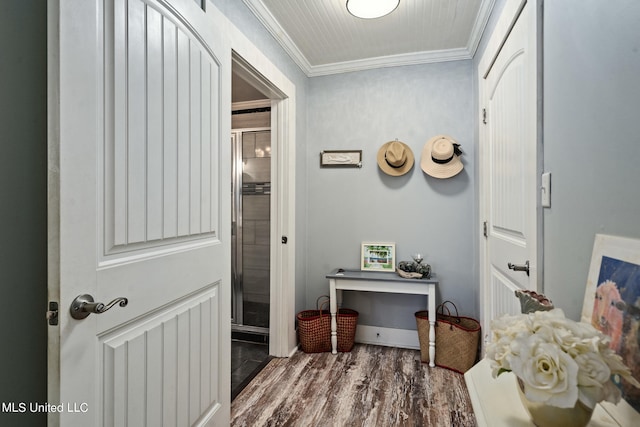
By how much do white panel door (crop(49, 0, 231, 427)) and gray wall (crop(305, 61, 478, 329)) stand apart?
139 centimetres

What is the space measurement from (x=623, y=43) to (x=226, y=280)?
1.60 meters

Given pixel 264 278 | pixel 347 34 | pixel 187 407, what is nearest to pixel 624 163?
pixel 187 407

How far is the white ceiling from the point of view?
202 centimetres

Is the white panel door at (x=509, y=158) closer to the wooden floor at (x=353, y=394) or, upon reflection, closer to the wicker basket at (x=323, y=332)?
the wooden floor at (x=353, y=394)

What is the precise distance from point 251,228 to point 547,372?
2840 millimetres

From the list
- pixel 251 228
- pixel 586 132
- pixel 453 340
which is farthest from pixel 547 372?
pixel 251 228

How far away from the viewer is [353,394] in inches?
77.5

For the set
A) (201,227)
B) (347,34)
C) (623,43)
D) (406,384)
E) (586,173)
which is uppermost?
(347,34)

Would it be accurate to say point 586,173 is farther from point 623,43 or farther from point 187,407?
point 187,407

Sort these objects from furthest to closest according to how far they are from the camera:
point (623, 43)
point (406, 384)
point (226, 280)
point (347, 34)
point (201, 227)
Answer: point (347, 34)
point (406, 384)
point (226, 280)
point (201, 227)
point (623, 43)

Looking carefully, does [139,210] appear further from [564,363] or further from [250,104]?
[250,104]

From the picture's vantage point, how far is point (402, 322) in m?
2.69

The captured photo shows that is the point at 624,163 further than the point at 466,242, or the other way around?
the point at 466,242

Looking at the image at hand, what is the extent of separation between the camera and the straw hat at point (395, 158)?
257 centimetres
